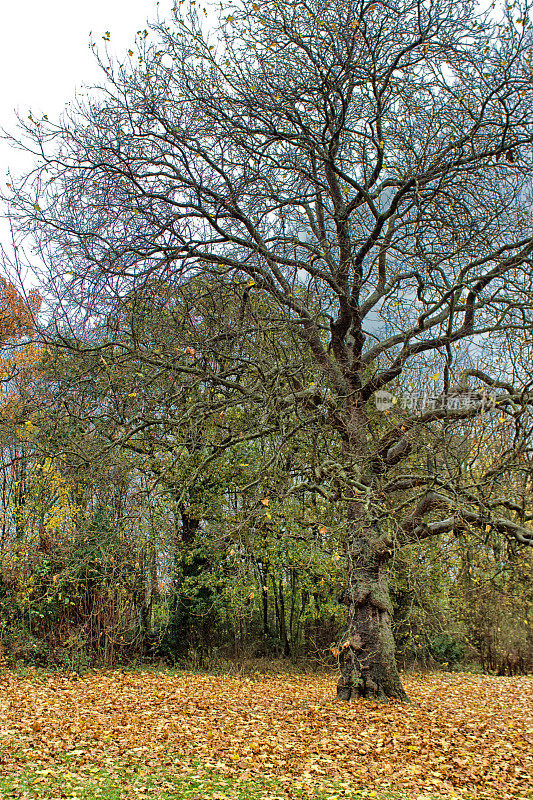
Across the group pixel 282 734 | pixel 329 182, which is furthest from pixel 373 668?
pixel 329 182

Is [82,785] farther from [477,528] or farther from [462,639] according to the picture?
[462,639]

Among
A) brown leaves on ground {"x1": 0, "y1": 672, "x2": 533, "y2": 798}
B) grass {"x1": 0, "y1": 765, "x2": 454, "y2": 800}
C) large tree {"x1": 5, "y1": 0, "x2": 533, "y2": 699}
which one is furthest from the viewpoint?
large tree {"x1": 5, "y1": 0, "x2": 533, "y2": 699}

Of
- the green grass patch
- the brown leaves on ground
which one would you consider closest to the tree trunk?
the brown leaves on ground

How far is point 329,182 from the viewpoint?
30.4 ft

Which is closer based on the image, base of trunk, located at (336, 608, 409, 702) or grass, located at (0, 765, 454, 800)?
grass, located at (0, 765, 454, 800)

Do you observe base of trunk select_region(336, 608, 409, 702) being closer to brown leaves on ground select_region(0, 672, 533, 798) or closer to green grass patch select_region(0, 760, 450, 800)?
brown leaves on ground select_region(0, 672, 533, 798)

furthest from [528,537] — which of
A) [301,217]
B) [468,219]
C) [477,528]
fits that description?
[301,217]

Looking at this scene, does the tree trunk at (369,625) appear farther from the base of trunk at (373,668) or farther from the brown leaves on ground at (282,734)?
the brown leaves on ground at (282,734)

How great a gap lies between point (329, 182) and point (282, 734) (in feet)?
24.0

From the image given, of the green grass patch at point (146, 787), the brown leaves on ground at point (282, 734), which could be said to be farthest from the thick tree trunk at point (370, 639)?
the green grass patch at point (146, 787)

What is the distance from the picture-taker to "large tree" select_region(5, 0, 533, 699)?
7.42m

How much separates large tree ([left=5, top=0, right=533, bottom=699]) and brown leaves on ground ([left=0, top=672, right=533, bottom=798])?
39.5 inches

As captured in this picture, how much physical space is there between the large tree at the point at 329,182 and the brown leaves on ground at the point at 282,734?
1.00m

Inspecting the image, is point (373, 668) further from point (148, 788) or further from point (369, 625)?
point (148, 788)
